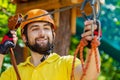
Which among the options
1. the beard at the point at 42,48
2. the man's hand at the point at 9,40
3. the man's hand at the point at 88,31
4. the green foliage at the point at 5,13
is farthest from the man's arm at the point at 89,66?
the green foliage at the point at 5,13

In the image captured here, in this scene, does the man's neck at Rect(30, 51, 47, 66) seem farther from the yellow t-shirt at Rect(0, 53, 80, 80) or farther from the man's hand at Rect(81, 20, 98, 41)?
the man's hand at Rect(81, 20, 98, 41)

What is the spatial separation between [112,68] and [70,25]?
12.5 ft

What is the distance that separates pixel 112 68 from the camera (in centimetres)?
1031

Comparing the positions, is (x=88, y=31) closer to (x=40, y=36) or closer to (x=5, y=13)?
(x=40, y=36)

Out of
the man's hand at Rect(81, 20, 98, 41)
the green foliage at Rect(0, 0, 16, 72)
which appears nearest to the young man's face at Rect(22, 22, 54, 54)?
the man's hand at Rect(81, 20, 98, 41)

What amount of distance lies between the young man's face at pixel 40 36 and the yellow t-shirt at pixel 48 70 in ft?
0.36

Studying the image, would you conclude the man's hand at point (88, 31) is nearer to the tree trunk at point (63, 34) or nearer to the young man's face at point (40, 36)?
the young man's face at point (40, 36)

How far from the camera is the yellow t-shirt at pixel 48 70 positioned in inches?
154

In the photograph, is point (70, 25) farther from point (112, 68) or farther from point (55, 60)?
point (112, 68)

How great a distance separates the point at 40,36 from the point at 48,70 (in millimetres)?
270

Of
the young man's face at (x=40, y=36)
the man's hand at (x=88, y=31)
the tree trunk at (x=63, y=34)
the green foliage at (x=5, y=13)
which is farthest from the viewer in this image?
the green foliage at (x=5, y=13)

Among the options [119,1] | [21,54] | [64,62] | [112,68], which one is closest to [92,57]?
[64,62]

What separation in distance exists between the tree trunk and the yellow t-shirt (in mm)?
2404

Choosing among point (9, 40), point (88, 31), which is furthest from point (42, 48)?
point (88, 31)
